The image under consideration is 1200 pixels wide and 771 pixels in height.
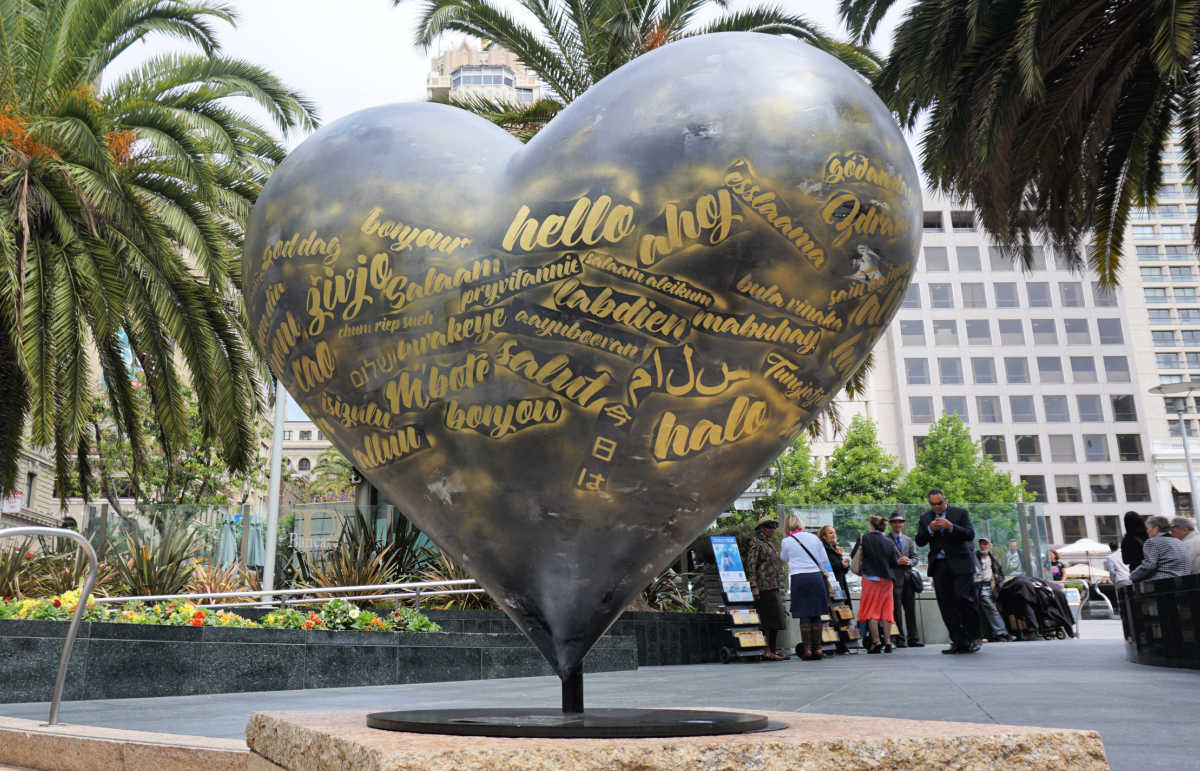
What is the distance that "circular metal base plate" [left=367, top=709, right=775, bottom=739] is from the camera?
1.83 meters

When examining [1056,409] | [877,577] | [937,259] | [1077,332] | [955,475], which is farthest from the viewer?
[937,259]

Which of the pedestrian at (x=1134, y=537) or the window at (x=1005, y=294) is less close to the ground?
the window at (x=1005, y=294)

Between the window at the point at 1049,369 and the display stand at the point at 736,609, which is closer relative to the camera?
the display stand at the point at 736,609

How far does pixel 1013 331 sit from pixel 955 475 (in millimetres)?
18225

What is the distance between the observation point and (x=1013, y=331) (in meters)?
61.3

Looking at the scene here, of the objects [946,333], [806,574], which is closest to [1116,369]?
[946,333]

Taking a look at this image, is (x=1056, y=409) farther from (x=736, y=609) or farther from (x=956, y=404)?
(x=736, y=609)

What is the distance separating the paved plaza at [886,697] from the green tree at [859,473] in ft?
121

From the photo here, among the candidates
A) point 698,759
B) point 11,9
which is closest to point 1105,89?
point 698,759

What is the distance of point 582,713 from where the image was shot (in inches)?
86.0

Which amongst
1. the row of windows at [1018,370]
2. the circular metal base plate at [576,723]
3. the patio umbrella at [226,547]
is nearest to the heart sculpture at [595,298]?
the circular metal base plate at [576,723]

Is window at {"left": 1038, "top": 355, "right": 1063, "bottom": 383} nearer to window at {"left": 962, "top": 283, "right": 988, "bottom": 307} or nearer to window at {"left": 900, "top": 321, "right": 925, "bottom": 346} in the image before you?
→ window at {"left": 962, "top": 283, "right": 988, "bottom": 307}

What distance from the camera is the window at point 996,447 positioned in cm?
A: 5906

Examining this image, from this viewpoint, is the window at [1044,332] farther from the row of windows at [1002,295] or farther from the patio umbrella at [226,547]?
the patio umbrella at [226,547]
